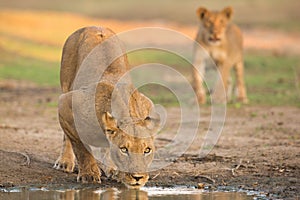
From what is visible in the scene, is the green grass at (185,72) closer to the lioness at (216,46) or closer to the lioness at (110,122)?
the lioness at (216,46)

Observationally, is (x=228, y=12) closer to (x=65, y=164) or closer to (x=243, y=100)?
(x=243, y=100)

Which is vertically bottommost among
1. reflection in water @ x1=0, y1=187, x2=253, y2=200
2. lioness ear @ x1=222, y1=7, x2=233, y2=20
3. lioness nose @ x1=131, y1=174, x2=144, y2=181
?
reflection in water @ x1=0, y1=187, x2=253, y2=200

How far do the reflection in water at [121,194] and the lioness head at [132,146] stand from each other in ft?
0.96

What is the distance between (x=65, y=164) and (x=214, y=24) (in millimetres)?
6077

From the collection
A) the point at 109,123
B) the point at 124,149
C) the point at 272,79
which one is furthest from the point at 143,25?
the point at 124,149

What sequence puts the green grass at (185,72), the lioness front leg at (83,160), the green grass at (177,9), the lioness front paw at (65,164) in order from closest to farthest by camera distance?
the lioness front leg at (83,160)
the lioness front paw at (65,164)
the green grass at (185,72)
the green grass at (177,9)

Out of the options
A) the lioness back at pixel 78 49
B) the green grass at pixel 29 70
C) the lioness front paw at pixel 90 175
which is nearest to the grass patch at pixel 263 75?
the green grass at pixel 29 70

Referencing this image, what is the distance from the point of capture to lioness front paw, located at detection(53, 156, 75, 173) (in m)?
8.22

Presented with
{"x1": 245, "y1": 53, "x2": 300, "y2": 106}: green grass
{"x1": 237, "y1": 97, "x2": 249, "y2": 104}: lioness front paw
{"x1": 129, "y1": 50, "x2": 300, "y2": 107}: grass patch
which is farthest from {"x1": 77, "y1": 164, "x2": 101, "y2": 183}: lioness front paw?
{"x1": 237, "y1": 97, "x2": 249, "y2": 104}: lioness front paw

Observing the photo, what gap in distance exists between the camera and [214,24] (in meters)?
13.7

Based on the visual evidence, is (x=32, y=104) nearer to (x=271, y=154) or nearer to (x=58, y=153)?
(x=58, y=153)

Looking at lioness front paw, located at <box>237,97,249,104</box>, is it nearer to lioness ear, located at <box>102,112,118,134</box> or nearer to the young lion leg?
the young lion leg

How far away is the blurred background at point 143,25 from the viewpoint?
53.4 ft

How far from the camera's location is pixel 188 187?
7.56 m
